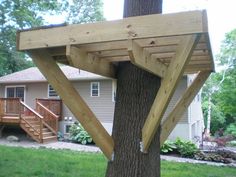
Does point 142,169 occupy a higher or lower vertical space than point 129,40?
lower

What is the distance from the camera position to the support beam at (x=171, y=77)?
2.76m

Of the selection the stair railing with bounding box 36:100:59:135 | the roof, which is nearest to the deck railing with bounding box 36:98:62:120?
the stair railing with bounding box 36:100:59:135

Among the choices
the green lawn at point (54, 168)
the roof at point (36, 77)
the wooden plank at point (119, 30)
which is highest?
the roof at point (36, 77)

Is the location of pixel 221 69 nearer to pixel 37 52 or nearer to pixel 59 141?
pixel 59 141

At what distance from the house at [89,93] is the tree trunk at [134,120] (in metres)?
12.5

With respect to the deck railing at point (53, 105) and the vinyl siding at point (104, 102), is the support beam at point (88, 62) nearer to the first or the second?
the vinyl siding at point (104, 102)

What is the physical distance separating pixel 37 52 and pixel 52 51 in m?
0.15

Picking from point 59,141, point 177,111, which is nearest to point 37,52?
point 177,111

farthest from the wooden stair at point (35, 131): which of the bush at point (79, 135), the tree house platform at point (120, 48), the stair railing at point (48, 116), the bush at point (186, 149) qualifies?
the tree house platform at point (120, 48)

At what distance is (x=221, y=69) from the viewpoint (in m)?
27.7

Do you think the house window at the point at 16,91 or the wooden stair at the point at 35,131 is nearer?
the wooden stair at the point at 35,131

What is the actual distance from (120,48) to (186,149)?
36.4 feet

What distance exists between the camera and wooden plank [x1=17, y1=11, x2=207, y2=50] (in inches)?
104

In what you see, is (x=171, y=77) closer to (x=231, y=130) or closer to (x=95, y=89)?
(x=95, y=89)
